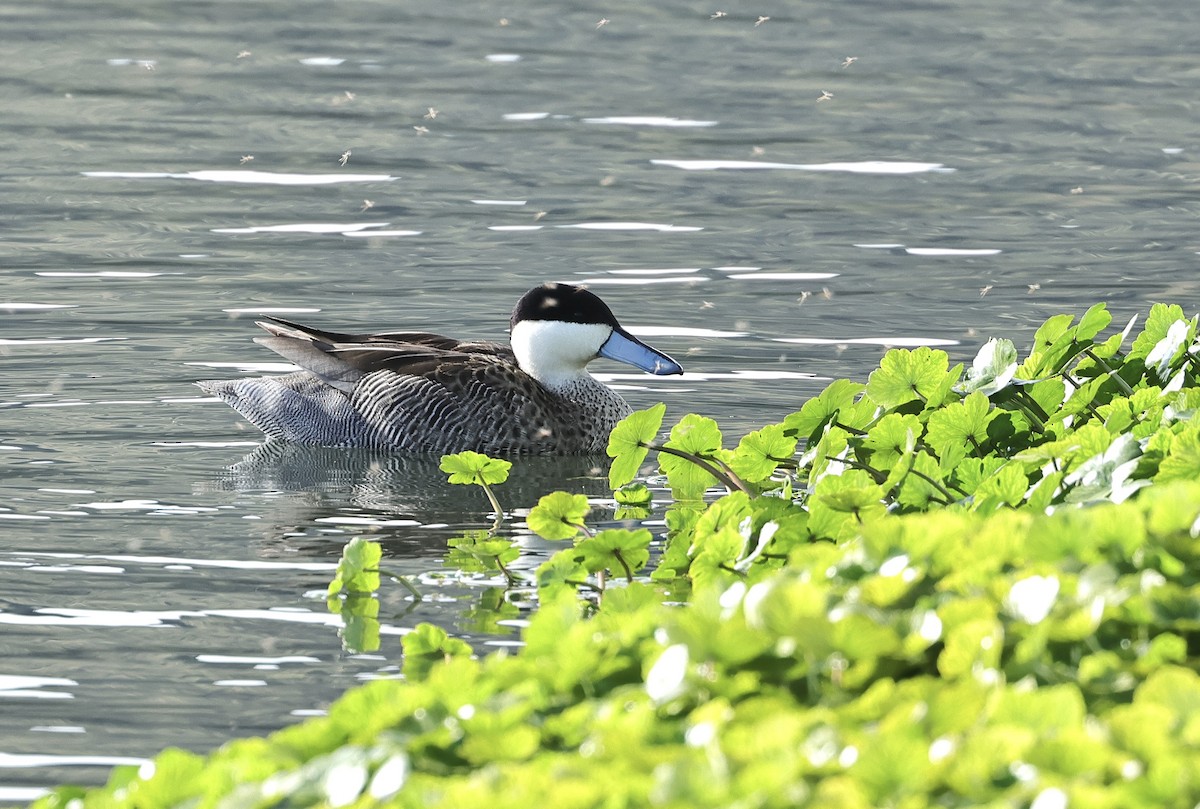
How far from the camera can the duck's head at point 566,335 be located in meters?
11.1

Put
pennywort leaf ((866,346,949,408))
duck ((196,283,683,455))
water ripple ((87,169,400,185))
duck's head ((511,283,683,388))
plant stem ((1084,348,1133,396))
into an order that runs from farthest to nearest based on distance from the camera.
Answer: water ripple ((87,169,400,185))
duck's head ((511,283,683,388))
duck ((196,283,683,455))
plant stem ((1084,348,1133,396))
pennywort leaf ((866,346,949,408))

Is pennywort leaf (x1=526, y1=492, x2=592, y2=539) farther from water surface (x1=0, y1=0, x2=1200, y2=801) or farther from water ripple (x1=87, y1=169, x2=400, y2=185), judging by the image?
water ripple (x1=87, y1=169, x2=400, y2=185)

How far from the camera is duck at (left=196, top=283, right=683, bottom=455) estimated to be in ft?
35.7

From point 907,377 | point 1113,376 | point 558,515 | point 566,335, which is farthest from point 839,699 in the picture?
point 566,335

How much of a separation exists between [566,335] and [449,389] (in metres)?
0.71

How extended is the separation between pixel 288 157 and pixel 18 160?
2.37 metres

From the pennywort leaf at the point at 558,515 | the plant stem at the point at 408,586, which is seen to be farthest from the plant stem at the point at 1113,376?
the plant stem at the point at 408,586

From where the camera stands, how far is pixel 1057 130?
2098cm

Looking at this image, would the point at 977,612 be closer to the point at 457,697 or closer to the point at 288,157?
the point at 457,697

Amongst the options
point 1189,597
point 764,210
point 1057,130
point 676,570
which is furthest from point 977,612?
point 1057,130

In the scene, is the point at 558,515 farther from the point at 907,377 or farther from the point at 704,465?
the point at 907,377

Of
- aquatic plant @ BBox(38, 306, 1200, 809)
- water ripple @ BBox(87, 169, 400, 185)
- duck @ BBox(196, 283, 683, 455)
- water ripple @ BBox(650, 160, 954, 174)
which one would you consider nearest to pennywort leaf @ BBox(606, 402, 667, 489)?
aquatic plant @ BBox(38, 306, 1200, 809)

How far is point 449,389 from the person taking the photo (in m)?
11.0

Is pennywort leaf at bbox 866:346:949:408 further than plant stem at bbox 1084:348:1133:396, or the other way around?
plant stem at bbox 1084:348:1133:396
